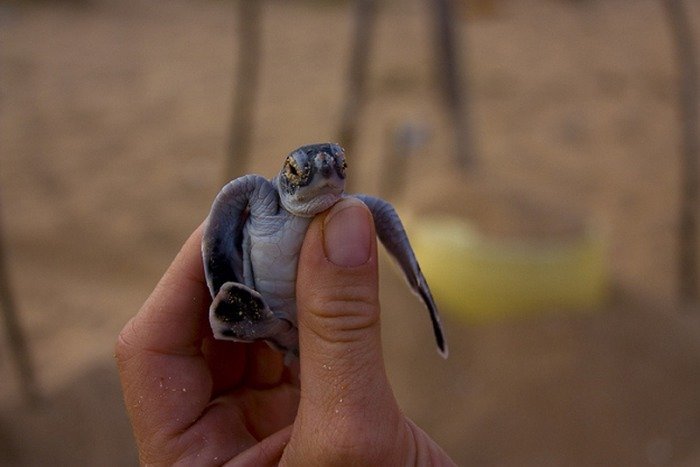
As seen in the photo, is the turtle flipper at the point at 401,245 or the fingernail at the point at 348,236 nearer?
the fingernail at the point at 348,236

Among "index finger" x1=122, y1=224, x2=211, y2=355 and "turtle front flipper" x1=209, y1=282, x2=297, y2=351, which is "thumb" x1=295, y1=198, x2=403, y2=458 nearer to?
"turtle front flipper" x1=209, y1=282, x2=297, y2=351

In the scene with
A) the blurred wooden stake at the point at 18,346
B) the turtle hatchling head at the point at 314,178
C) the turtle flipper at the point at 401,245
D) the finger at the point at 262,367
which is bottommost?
the blurred wooden stake at the point at 18,346

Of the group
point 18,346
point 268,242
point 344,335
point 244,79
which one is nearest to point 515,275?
point 244,79

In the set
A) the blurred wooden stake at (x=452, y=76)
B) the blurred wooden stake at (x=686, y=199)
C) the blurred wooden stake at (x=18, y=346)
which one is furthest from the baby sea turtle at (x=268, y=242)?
the blurred wooden stake at (x=686, y=199)

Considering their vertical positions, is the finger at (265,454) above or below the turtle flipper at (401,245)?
below

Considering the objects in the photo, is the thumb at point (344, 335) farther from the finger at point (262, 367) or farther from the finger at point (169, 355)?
the finger at point (262, 367)

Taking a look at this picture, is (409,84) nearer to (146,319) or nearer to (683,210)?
(683,210)
